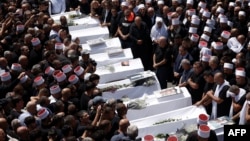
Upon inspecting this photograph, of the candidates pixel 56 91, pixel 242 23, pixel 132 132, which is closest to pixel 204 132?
pixel 132 132

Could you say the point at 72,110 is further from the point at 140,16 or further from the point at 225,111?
the point at 140,16

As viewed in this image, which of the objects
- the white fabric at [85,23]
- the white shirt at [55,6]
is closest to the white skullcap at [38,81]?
the white fabric at [85,23]

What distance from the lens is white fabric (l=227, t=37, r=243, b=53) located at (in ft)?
35.2

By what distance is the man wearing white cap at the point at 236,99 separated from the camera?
26.7ft

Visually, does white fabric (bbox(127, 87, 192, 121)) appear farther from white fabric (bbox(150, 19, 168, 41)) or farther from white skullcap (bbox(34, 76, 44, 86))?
white fabric (bbox(150, 19, 168, 41))

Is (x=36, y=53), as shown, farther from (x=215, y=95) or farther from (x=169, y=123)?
(x=215, y=95)

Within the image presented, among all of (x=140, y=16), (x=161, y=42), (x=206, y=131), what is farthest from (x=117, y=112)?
(x=140, y=16)

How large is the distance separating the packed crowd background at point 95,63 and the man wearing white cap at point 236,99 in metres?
0.02

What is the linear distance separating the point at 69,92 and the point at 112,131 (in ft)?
3.98

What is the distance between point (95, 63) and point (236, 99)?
3260mm

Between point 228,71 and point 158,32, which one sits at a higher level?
point 228,71

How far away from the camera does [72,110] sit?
7848 millimetres

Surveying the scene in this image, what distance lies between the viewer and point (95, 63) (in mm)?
A: 10078

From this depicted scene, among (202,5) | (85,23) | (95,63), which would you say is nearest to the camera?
(95,63)
